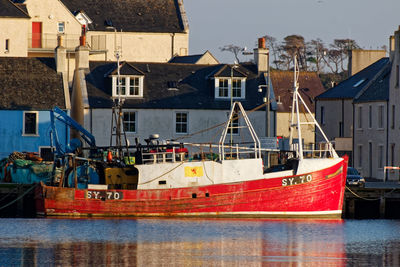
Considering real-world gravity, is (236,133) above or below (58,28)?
below

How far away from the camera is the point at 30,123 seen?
7250cm

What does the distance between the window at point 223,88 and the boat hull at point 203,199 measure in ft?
78.6

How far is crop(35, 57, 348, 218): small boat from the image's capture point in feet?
174

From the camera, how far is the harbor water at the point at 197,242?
38.8 metres

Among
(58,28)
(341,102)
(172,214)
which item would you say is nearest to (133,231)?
(172,214)

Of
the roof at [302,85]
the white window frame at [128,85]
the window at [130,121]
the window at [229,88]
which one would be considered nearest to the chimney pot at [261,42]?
the window at [229,88]

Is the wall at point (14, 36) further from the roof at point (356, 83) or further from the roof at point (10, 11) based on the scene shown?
the roof at point (356, 83)

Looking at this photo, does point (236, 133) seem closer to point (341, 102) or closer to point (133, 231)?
point (341, 102)

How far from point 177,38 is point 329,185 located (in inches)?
2026

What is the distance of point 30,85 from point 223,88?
13624 mm

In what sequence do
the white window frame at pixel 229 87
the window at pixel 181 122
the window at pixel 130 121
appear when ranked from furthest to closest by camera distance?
the white window frame at pixel 229 87 → the window at pixel 181 122 → the window at pixel 130 121

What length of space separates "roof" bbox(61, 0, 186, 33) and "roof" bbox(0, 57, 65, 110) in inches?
1044

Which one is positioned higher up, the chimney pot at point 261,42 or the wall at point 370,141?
the chimney pot at point 261,42

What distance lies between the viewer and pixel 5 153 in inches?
2832
